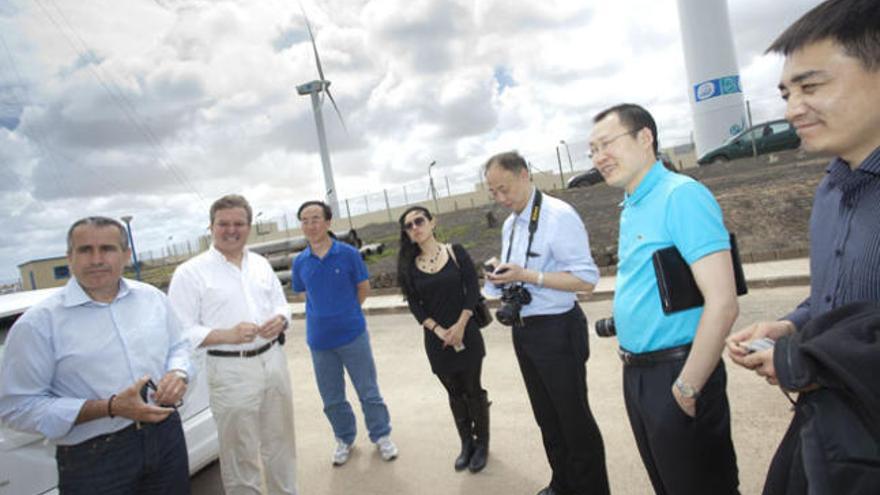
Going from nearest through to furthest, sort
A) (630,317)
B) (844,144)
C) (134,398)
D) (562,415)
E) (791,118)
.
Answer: (844,144) < (791,118) < (630,317) < (134,398) < (562,415)

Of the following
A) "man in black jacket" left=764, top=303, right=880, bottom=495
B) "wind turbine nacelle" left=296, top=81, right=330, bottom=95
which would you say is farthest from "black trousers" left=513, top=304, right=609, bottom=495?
"wind turbine nacelle" left=296, top=81, right=330, bottom=95

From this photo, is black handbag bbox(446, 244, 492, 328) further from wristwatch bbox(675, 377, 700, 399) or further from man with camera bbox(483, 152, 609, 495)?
wristwatch bbox(675, 377, 700, 399)

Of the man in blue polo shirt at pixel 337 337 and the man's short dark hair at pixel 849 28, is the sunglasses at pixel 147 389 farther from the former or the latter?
the man's short dark hair at pixel 849 28

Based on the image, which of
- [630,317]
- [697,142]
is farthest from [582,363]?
[697,142]

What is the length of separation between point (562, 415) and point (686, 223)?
1327 millimetres

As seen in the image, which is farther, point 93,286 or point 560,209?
point 560,209

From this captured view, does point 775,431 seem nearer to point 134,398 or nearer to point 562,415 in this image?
point 562,415

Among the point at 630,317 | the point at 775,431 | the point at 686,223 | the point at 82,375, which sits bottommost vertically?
the point at 775,431

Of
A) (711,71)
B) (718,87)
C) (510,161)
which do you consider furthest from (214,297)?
(718,87)

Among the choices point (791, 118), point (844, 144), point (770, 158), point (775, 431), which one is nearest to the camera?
point (844, 144)

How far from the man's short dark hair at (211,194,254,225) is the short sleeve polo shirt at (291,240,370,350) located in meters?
0.75

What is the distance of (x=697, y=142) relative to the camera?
25016mm

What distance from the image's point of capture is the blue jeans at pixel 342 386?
12.4ft

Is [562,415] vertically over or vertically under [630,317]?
under
